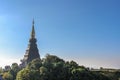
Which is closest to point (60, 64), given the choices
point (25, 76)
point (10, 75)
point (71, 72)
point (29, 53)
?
point (71, 72)

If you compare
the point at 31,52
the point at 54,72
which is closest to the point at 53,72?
the point at 54,72

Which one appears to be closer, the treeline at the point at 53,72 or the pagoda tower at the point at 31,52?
the treeline at the point at 53,72

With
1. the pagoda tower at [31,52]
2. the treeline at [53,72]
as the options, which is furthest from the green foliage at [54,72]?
the pagoda tower at [31,52]

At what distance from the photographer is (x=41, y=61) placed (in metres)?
95.6

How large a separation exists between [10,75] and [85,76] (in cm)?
2541

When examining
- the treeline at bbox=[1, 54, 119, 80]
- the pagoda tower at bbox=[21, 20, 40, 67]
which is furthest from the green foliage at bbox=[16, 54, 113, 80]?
the pagoda tower at bbox=[21, 20, 40, 67]

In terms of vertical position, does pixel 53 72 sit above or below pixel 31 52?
below

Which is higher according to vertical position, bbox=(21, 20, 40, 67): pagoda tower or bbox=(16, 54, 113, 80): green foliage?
bbox=(21, 20, 40, 67): pagoda tower

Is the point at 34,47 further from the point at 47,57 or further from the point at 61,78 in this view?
the point at 61,78

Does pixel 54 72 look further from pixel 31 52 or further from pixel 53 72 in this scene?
pixel 31 52

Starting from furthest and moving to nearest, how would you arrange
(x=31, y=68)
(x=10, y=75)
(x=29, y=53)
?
(x=29, y=53)
(x=10, y=75)
(x=31, y=68)

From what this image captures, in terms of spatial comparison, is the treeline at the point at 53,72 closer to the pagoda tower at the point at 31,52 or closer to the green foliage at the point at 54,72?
the green foliage at the point at 54,72

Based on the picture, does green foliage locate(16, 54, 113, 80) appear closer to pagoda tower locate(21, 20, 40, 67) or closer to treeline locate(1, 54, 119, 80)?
treeline locate(1, 54, 119, 80)

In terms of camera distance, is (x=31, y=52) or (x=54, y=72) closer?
(x=54, y=72)
